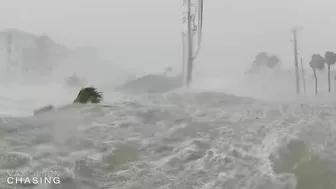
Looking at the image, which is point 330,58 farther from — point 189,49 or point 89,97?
point 89,97

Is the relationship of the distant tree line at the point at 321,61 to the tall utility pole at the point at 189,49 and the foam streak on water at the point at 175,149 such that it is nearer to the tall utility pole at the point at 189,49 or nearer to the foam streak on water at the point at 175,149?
the tall utility pole at the point at 189,49

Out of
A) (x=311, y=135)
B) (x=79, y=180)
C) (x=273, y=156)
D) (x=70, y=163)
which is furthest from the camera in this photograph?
(x=311, y=135)

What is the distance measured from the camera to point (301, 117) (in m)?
13.1

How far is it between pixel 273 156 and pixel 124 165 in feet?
9.80

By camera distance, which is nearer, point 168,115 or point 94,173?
point 94,173

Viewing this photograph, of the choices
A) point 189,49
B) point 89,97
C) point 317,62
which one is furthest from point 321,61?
point 89,97

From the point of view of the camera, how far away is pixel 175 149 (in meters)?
9.48

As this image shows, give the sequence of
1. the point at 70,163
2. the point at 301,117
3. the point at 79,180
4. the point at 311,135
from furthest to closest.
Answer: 1. the point at 301,117
2. the point at 311,135
3. the point at 70,163
4. the point at 79,180

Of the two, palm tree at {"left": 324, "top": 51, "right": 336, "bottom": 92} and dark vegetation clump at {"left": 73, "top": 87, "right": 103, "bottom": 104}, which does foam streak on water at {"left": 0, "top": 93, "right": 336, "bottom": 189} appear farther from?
palm tree at {"left": 324, "top": 51, "right": 336, "bottom": 92}

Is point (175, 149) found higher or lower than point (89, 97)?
lower

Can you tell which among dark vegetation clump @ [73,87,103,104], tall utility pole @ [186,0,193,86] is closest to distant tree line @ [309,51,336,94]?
tall utility pole @ [186,0,193,86]

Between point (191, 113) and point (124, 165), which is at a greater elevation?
point (191, 113)

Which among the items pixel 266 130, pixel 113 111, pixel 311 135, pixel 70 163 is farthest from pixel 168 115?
pixel 70 163

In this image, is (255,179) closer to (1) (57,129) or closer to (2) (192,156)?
(2) (192,156)
